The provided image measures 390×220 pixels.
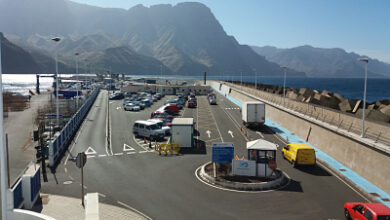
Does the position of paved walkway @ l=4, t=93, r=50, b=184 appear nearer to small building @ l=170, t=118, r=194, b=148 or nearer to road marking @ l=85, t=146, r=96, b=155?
road marking @ l=85, t=146, r=96, b=155

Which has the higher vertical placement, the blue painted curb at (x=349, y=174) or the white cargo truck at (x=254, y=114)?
the white cargo truck at (x=254, y=114)

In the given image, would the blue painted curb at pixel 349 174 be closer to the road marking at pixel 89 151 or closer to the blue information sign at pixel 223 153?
the blue information sign at pixel 223 153

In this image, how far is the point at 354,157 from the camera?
2127 cm

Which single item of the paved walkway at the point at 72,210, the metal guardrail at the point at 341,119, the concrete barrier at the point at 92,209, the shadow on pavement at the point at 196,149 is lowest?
the paved walkway at the point at 72,210

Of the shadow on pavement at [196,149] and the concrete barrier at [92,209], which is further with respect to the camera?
the shadow on pavement at [196,149]

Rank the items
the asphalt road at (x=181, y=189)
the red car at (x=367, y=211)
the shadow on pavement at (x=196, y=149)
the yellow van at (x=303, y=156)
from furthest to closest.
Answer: the shadow on pavement at (x=196, y=149) < the yellow van at (x=303, y=156) < the asphalt road at (x=181, y=189) < the red car at (x=367, y=211)

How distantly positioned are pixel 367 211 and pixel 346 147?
10.5 m

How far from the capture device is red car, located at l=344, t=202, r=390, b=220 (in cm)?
1227

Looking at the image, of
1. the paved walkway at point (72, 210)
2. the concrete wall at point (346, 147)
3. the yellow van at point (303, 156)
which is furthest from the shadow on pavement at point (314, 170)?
the paved walkway at point (72, 210)

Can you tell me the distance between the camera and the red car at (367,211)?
12266 millimetres

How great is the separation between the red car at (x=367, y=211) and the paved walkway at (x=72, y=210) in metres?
Answer: 9.46

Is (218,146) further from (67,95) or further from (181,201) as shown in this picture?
(67,95)

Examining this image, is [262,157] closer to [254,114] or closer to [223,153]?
[223,153]

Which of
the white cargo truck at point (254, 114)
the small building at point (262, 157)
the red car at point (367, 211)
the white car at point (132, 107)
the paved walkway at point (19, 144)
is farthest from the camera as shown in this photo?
the white car at point (132, 107)
